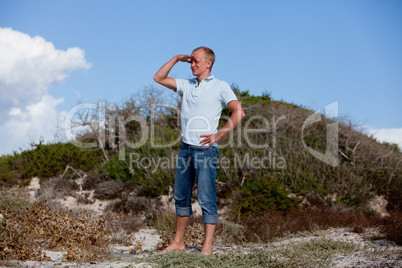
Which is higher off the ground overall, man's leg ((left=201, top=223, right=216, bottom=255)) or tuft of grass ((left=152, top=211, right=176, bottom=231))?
man's leg ((left=201, top=223, right=216, bottom=255))

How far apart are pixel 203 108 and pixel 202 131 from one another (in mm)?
287

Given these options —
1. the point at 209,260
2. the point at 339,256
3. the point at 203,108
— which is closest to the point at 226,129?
the point at 203,108

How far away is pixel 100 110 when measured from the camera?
14117mm

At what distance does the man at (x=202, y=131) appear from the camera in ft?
15.1

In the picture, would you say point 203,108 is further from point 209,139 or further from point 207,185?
point 207,185

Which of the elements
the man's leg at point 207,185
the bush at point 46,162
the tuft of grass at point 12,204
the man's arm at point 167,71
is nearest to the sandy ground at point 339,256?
the man's leg at point 207,185

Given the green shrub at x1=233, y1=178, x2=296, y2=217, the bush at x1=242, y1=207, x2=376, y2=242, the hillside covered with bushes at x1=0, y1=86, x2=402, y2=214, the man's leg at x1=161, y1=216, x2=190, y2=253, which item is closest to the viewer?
the man's leg at x1=161, y1=216, x2=190, y2=253

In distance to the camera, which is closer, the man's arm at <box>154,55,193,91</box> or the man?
the man

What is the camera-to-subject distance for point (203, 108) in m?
4.66

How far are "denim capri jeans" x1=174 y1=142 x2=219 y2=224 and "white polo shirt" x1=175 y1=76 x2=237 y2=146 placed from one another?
15 centimetres

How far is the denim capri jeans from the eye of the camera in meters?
4.61

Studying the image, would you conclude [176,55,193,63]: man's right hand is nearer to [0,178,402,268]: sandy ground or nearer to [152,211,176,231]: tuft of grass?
[0,178,402,268]: sandy ground

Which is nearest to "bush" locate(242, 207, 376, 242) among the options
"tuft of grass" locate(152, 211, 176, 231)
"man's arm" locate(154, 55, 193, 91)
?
"tuft of grass" locate(152, 211, 176, 231)

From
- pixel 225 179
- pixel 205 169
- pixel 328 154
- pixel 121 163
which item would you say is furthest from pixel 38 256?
pixel 328 154
